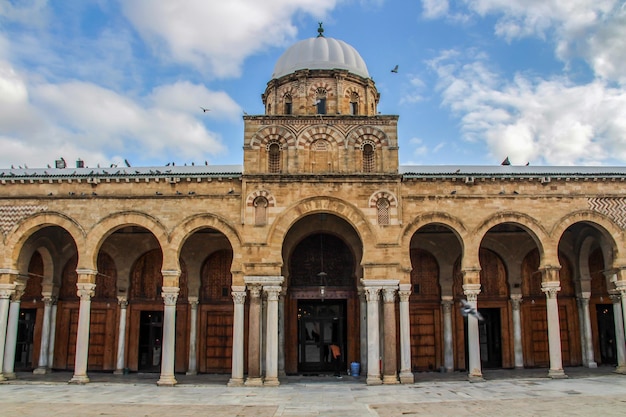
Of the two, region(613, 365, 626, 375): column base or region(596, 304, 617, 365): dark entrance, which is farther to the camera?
region(596, 304, 617, 365): dark entrance

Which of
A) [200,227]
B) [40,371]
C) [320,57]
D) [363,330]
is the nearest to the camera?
[200,227]

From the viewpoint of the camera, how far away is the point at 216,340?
20.9 metres

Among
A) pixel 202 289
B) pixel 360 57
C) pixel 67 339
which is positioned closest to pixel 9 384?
pixel 67 339

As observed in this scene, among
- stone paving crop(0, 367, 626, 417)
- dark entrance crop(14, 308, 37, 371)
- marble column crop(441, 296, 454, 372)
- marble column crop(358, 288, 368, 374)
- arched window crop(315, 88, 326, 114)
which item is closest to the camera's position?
stone paving crop(0, 367, 626, 417)

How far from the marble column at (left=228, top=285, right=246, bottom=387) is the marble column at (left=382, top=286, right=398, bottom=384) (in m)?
4.61

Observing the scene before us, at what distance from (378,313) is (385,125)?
649cm

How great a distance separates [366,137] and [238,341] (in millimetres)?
8159

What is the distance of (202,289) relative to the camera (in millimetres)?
21188

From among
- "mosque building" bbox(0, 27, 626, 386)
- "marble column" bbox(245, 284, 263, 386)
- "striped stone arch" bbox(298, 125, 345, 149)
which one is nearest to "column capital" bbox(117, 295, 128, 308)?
"mosque building" bbox(0, 27, 626, 386)

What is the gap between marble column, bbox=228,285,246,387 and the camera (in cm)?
1733

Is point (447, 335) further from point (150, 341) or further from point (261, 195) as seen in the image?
point (150, 341)

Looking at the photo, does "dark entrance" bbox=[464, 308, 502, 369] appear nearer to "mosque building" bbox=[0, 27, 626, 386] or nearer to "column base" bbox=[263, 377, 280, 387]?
"mosque building" bbox=[0, 27, 626, 386]

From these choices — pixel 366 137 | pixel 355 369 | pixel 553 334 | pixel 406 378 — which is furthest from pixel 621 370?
pixel 366 137

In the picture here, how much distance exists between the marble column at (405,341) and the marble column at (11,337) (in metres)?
13.1
